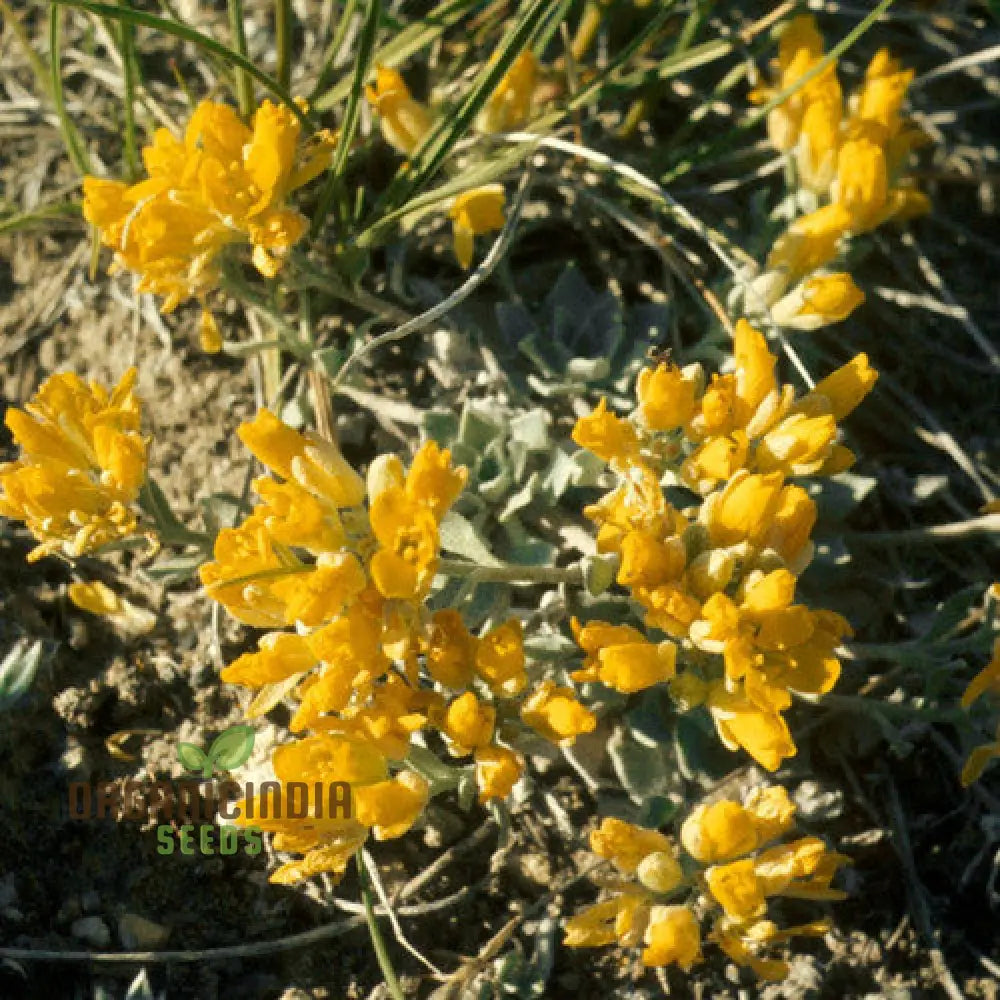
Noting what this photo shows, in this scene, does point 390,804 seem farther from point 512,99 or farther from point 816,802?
point 512,99

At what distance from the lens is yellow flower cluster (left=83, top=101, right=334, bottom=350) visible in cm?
223

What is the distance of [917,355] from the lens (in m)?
2.95

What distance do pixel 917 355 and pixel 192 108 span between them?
6.33 ft

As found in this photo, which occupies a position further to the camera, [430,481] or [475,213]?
[475,213]

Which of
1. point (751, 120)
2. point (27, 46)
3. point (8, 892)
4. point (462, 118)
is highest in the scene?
point (27, 46)

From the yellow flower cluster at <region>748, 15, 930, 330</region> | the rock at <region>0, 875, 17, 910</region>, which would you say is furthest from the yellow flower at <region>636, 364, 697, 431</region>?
the rock at <region>0, 875, 17, 910</region>

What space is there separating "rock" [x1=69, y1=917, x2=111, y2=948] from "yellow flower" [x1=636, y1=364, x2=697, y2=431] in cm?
141

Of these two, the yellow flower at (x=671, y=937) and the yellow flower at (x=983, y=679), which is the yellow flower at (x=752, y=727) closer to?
the yellow flower at (x=671, y=937)

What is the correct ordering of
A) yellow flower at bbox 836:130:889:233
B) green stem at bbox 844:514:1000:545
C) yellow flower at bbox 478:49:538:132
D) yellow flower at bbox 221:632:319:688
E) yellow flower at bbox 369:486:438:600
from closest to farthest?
yellow flower at bbox 369:486:438:600, yellow flower at bbox 221:632:319:688, green stem at bbox 844:514:1000:545, yellow flower at bbox 836:130:889:233, yellow flower at bbox 478:49:538:132

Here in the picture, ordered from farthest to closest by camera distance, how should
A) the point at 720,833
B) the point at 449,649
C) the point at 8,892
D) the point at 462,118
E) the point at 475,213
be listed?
the point at 475,213
the point at 462,118
the point at 8,892
the point at 720,833
the point at 449,649

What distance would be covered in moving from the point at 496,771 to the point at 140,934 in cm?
84

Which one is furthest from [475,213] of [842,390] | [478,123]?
[842,390]

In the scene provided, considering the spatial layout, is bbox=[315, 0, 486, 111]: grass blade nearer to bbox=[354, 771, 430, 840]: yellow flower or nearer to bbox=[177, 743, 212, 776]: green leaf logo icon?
bbox=[177, 743, 212, 776]: green leaf logo icon

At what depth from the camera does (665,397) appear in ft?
6.43
